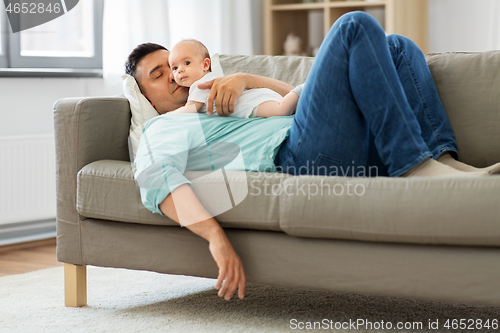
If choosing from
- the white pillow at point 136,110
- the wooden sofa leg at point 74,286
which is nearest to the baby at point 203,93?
the white pillow at point 136,110

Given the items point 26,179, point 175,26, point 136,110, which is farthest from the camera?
point 175,26

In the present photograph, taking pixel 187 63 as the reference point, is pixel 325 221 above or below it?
below

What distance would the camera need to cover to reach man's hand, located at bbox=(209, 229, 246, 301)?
132 cm

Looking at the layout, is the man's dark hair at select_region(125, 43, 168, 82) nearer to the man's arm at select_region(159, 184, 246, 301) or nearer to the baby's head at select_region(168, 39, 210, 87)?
the baby's head at select_region(168, 39, 210, 87)

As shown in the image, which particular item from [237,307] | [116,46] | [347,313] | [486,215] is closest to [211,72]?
[237,307]

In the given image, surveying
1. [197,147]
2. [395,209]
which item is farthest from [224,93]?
[395,209]

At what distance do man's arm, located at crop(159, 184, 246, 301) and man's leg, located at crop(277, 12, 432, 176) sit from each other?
28 centimetres

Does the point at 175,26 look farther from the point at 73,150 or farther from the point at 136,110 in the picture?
the point at 73,150

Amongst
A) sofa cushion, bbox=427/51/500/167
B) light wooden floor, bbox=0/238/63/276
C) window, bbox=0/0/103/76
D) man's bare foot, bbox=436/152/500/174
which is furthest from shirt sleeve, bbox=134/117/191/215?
window, bbox=0/0/103/76

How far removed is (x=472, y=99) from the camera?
1705 millimetres

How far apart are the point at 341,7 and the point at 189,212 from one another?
8.24 ft

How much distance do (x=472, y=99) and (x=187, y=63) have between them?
89 centimetres

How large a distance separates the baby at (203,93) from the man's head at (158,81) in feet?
0.20

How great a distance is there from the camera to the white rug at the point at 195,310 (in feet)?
4.91
